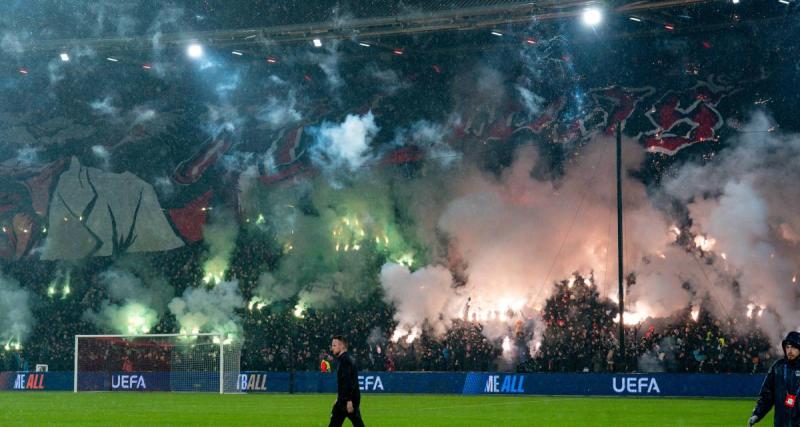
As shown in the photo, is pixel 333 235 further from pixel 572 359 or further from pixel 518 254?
pixel 572 359

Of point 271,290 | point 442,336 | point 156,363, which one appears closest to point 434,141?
point 442,336

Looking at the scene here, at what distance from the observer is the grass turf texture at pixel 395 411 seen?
21.8 metres

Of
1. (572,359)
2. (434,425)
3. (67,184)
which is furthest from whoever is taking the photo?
(67,184)

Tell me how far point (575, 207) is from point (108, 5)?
24.0 meters

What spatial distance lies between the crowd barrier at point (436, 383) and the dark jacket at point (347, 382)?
20.3m

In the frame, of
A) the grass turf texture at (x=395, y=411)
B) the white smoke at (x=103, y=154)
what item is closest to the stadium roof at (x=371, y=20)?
the white smoke at (x=103, y=154)

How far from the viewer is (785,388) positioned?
1021cm

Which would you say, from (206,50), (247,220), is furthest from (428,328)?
(206,50)

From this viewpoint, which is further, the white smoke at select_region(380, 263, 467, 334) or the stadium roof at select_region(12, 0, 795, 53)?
the white smoke at select_region(380, 263, 467, 334)

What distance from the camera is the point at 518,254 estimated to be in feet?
156

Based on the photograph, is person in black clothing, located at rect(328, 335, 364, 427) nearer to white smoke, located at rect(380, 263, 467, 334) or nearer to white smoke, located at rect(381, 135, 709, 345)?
white smoke, located at rect(381, 135, 709, 345)

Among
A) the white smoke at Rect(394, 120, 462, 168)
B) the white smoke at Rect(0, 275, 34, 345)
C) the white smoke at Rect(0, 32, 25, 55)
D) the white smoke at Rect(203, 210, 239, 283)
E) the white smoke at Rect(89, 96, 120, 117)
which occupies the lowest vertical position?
→ the white smoke at Rect(0, 275, 34, 345)

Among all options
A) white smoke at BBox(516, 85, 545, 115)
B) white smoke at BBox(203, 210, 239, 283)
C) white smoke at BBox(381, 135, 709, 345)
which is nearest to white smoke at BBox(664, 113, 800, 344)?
white smoke at BBox(381, 135, 709, 345)

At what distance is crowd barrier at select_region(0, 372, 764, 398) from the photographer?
3197 cm
